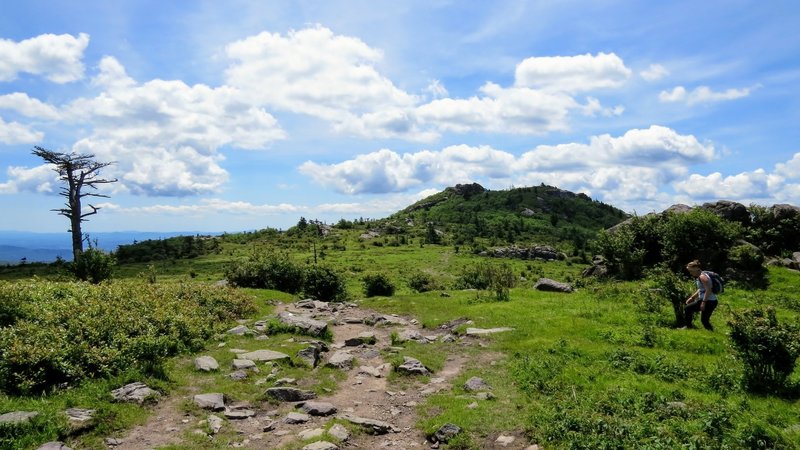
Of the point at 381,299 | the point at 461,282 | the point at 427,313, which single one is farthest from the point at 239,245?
the point at 427,313

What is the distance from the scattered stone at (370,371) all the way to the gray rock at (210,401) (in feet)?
18.0

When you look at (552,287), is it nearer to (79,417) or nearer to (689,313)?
(689,313)

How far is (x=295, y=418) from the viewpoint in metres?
13.5

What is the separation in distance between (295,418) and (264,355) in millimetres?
6148

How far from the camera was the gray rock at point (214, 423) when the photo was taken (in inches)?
498

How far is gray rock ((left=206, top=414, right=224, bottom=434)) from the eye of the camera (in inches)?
498

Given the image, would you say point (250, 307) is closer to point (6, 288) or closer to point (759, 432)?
point (6, 288)

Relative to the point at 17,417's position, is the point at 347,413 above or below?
below

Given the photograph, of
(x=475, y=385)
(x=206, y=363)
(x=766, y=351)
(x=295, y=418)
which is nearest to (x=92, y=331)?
(x=206, y=363)

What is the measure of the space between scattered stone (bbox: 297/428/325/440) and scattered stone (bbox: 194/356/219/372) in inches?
250

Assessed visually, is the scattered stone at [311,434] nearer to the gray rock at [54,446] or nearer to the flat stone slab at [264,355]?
the gray rock at [54,446]

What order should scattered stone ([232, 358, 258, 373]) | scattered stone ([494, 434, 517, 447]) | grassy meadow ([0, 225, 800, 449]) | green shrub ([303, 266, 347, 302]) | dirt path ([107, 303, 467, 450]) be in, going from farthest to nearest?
green shrub ([303, 266, 347, 302]) → scattered stone ([232, 358, 258, 373]) → dirt path ([107, 303, 467, 450]) → scattered stone ([494, 434, 517, 447]) → grassy meadow ([0, 225, 800, 449])

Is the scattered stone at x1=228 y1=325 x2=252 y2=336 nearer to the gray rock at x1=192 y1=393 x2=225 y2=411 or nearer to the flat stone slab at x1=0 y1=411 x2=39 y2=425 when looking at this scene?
the gray rock at x1=192 y1=393 x2=225 y2=411

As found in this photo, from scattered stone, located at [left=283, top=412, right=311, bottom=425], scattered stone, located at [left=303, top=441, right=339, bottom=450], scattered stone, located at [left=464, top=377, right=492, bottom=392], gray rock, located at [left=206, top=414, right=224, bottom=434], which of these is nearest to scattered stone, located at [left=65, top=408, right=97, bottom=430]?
gray rock, located at [left=206, top=414, right=224, bottom=434]
